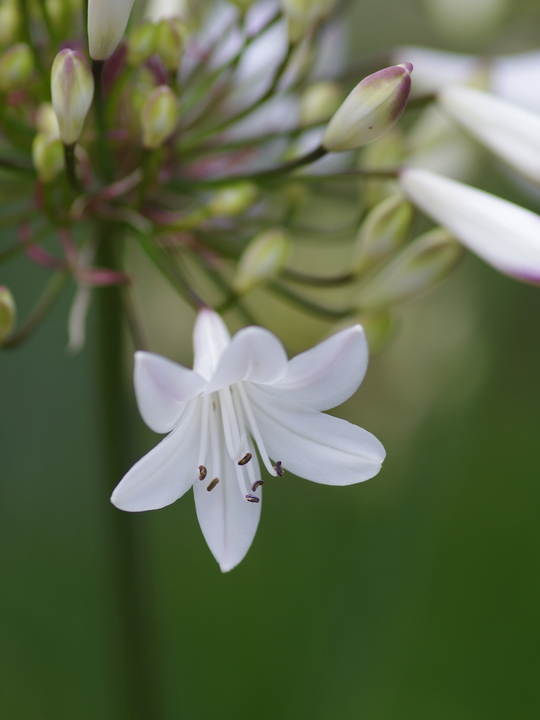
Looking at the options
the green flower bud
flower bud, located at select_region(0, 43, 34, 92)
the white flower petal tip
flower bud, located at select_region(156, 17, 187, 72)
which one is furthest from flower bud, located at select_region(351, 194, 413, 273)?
flower bud, located at select_region(0, 43, 34, 92)

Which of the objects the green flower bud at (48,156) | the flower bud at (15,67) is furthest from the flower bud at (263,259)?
the flower bud at (15,67)

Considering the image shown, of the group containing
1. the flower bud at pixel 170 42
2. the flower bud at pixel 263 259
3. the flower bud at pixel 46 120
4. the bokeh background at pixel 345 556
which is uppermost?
the flower bud at pixel 170 42

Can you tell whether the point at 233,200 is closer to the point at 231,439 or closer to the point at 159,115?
the point at 159,115

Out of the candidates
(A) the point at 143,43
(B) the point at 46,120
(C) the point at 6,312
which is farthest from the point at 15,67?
(C) the point at 6,312

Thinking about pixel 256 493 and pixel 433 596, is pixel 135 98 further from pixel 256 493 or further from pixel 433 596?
pixel 433 596

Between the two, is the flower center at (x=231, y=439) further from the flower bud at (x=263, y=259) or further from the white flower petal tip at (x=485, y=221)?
the white flower petal tip at (x=485, y=221)

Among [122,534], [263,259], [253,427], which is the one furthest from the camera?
[122,534]
